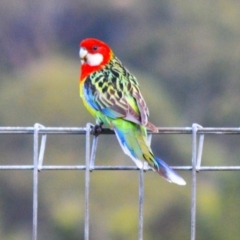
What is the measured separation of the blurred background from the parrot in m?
1.49

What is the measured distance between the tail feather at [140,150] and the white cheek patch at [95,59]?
0.36 metres

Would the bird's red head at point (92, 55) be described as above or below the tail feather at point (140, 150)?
above

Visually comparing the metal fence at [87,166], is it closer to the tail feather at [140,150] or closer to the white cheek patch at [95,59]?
the tail feather at [140,150]

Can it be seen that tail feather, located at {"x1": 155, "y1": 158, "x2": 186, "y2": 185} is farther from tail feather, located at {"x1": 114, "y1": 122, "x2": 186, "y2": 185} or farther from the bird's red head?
the bird's red head

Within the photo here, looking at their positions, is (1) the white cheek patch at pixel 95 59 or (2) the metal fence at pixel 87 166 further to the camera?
(1) the white cheek patch at pixel 95 59

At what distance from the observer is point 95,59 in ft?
6.00

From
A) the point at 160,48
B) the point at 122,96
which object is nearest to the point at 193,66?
the point at 160,48

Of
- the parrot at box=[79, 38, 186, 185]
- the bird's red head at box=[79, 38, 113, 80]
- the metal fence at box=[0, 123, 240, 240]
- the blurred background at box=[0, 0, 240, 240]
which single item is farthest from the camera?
the blurred background at box=[0, 0, 240, 240]

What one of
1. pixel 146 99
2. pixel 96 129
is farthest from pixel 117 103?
pixel 146 99

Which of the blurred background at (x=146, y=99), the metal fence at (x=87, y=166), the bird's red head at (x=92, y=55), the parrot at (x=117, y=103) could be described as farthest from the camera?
Result: the blurred background at (x=146, y=99)

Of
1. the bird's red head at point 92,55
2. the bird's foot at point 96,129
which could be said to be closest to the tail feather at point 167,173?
the bird's foot at point 96,129

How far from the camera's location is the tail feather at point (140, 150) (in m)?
1.20

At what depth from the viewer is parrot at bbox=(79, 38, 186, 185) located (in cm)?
131

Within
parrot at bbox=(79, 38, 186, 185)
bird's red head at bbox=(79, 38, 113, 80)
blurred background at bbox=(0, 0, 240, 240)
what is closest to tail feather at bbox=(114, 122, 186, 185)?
parrot at bbox=(79, 38, 186, 185)
